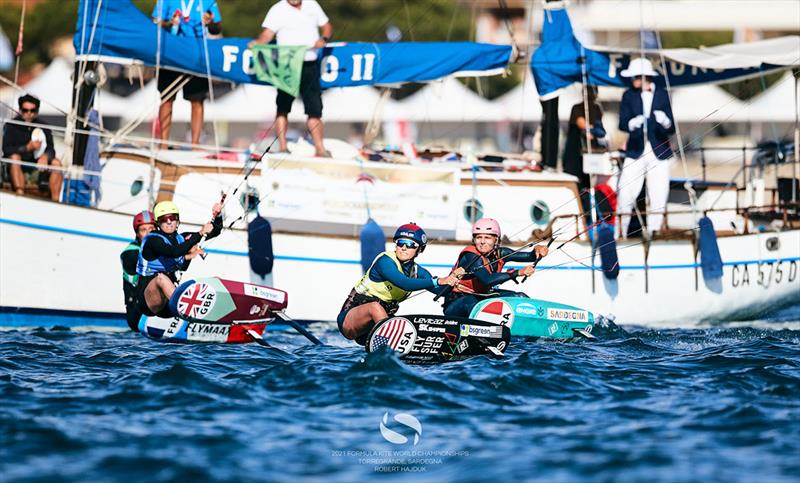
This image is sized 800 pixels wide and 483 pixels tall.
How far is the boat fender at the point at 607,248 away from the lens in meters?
16.4

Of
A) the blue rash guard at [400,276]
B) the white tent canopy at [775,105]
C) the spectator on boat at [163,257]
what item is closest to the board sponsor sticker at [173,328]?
the spectator on boat at [163,257]

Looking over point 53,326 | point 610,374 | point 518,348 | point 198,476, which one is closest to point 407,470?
point 198,476

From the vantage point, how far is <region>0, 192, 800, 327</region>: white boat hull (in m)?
15.2

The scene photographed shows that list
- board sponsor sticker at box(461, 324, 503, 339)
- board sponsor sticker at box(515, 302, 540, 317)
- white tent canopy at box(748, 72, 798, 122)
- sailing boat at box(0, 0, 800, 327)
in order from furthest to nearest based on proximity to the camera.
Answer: white tent canopy at box(748, 72, 798, 122)
sailing boat at box(0, 0, 800, 327)
board sponsor sticker at box(515, 302, 540, 317)
board sponsor sticker at box(461, 324, 503, 339)

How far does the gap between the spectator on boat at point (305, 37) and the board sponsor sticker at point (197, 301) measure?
Result: 4.02 m

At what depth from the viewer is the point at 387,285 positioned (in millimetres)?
12812

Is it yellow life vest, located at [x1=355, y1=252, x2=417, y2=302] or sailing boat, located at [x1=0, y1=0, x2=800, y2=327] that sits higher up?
sailing boat, located at [x1=0, y1=0, x2=800, y2=327]

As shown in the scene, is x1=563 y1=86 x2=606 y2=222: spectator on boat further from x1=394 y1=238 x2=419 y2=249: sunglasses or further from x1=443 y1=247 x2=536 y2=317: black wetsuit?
x1=394 y1=238 x2=419 y2=249: sunglasses

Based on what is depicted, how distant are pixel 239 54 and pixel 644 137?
17.3ft

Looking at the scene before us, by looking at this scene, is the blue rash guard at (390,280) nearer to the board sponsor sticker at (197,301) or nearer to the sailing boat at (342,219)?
the board sponsor sticker at (197,301)

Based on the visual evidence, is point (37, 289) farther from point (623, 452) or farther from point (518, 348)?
point (623, 452)

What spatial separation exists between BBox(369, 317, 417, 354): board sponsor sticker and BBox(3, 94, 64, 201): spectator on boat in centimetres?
550

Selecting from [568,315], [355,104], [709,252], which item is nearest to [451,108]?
[355,104]

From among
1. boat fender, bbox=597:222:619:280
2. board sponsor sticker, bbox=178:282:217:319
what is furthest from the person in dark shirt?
board sponsor sticker, bbox=178:282:217:319
